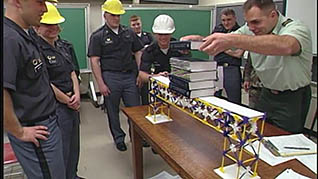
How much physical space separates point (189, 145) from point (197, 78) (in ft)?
1.04

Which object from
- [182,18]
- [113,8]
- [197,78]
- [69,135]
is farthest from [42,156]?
[182,18]

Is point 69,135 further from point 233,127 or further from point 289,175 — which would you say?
point 289,175

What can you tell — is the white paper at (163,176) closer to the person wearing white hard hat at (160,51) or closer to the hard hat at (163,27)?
the person wearing white hard hat at (160,51)

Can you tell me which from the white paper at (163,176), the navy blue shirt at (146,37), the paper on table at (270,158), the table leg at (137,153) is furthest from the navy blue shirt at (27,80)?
the navy blue shirt at (146,37)

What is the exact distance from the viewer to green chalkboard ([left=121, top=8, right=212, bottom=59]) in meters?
4.30

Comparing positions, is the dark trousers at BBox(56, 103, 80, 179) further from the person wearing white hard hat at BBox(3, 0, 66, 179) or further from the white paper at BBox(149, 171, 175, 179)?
the white paper at BBox(149, 171, 175, 179)

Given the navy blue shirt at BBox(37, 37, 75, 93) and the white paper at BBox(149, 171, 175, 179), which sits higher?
the navy blue shirt at BBox(37, 37, 75, 93)

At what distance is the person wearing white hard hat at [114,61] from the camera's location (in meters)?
2.80

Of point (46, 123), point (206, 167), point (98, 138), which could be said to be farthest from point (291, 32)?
point (98, 138)

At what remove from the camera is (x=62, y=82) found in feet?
6.09

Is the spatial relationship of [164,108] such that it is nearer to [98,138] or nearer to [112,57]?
[112,57]

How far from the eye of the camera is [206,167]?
1.13 meters

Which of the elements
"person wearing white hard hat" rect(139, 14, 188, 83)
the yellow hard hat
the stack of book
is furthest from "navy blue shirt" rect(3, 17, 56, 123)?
"person wearing white hard hat" rect(139, 14, 188, 83)

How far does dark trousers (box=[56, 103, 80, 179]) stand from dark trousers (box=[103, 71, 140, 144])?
883mm
